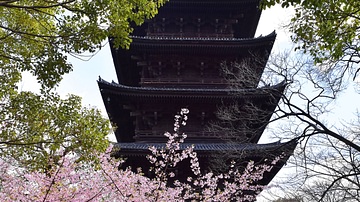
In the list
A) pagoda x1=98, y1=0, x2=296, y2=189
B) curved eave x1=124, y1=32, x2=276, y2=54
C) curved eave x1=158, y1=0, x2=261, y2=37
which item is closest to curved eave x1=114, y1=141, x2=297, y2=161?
pagoda x1=98, y1=0, x2=296, y2=189

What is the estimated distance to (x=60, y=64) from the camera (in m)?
5.76

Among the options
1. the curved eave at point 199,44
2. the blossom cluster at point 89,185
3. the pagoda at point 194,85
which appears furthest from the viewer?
the curved eave at point 199,44

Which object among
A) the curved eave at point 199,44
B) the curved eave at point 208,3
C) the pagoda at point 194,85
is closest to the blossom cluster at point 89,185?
the pagoda at point 194,85

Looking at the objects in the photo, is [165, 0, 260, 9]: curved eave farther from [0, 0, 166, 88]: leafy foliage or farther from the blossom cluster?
[0, 0, 166, 88]: leafy foliage

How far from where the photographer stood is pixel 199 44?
44.5 ft

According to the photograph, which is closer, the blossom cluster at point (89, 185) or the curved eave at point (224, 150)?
the blossom cluster at point (89, 185)

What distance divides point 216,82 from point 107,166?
6685mm

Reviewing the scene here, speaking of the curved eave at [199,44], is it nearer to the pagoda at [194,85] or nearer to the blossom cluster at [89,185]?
the pagoda at [194,85]

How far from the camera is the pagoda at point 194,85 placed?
11492 mm

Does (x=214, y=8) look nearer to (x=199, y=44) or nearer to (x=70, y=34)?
(x=199, y=44)

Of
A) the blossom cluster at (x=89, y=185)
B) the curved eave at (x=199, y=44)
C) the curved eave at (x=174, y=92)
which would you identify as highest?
the curved eave at (x=199, y=44)

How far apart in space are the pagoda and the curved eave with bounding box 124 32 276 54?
0.04 m

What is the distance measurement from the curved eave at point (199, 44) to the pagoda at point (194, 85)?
0.12 ft

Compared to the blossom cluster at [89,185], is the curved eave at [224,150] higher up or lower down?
higher up
